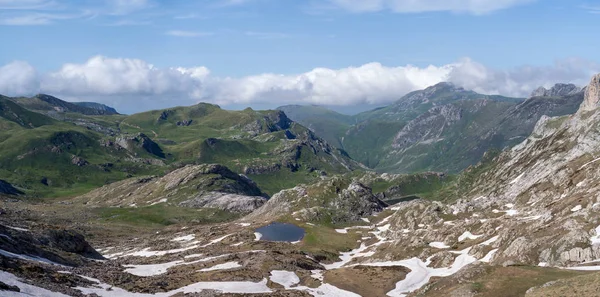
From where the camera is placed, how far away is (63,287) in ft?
237

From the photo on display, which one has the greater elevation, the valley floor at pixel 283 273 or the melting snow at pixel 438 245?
the valley floor at pixel 283 273

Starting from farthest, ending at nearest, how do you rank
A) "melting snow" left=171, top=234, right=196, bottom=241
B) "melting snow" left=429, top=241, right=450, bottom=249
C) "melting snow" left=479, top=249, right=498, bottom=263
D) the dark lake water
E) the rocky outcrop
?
"melting snow" left=171, top=234, right=196, bottom=241 < the dark lake water < "melting snow" left=429, top=241, right=450, bottom=249 < "melting snow" left=479, top=249, right=498, bottom=263 < the rocky outcrop

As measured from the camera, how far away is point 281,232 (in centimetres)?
18862

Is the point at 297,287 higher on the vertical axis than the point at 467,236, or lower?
higher

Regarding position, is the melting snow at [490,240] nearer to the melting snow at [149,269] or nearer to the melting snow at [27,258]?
the melting snow at [149,269]

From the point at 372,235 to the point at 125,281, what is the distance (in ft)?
383

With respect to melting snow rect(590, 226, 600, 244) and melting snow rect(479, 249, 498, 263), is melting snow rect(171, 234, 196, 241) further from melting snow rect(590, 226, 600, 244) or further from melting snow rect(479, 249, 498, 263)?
melting snow rect(590, 226, 600, 244)

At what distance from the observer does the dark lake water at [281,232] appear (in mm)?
179375

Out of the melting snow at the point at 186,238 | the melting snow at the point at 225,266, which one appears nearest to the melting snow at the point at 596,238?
the melting snow at the point at 225,266

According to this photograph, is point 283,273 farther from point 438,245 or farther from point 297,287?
point 438,245

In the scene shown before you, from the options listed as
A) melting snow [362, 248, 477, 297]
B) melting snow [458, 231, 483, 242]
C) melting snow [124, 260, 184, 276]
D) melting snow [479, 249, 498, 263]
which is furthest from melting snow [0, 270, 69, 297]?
melting snow [458, 231, 483, 242]

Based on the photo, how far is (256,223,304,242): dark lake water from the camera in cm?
17938

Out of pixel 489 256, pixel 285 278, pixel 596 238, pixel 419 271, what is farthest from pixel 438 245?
pixel 285 278

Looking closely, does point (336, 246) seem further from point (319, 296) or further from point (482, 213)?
point (319, 296)
